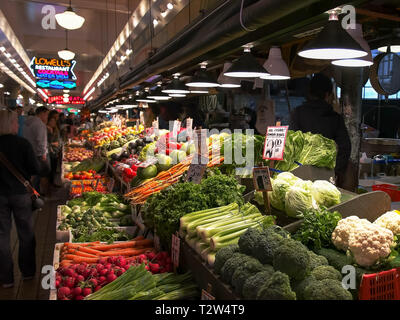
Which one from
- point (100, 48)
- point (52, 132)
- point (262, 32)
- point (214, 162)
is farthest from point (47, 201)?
point (100, 48)

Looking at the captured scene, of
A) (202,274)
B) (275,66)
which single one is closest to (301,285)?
(202,274)

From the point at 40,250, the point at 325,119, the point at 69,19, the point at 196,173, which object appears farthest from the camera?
the point at 69,19

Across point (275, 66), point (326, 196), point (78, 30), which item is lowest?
point (326, 196)

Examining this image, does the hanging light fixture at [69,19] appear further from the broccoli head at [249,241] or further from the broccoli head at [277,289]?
the broccoli head at [277,289]

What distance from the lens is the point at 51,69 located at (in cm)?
1734

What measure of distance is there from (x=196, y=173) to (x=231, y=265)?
4.94 feet

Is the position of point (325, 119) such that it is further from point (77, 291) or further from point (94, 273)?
point (77, 291)

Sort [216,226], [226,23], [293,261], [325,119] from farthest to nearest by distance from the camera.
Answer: [325,119] → [226,23] → [216,226] → [293,261]

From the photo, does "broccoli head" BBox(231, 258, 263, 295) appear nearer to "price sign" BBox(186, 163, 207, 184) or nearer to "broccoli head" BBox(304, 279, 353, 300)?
"broccoli head" BBox(304, 279, 353, 300)

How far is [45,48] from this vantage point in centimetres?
1789

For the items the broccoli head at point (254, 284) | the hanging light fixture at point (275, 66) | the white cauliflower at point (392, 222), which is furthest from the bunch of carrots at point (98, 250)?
the hanging light fixture at point (275, 66)

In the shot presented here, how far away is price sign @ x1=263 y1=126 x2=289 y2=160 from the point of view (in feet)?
9.23

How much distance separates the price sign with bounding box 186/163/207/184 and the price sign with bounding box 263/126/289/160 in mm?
579
